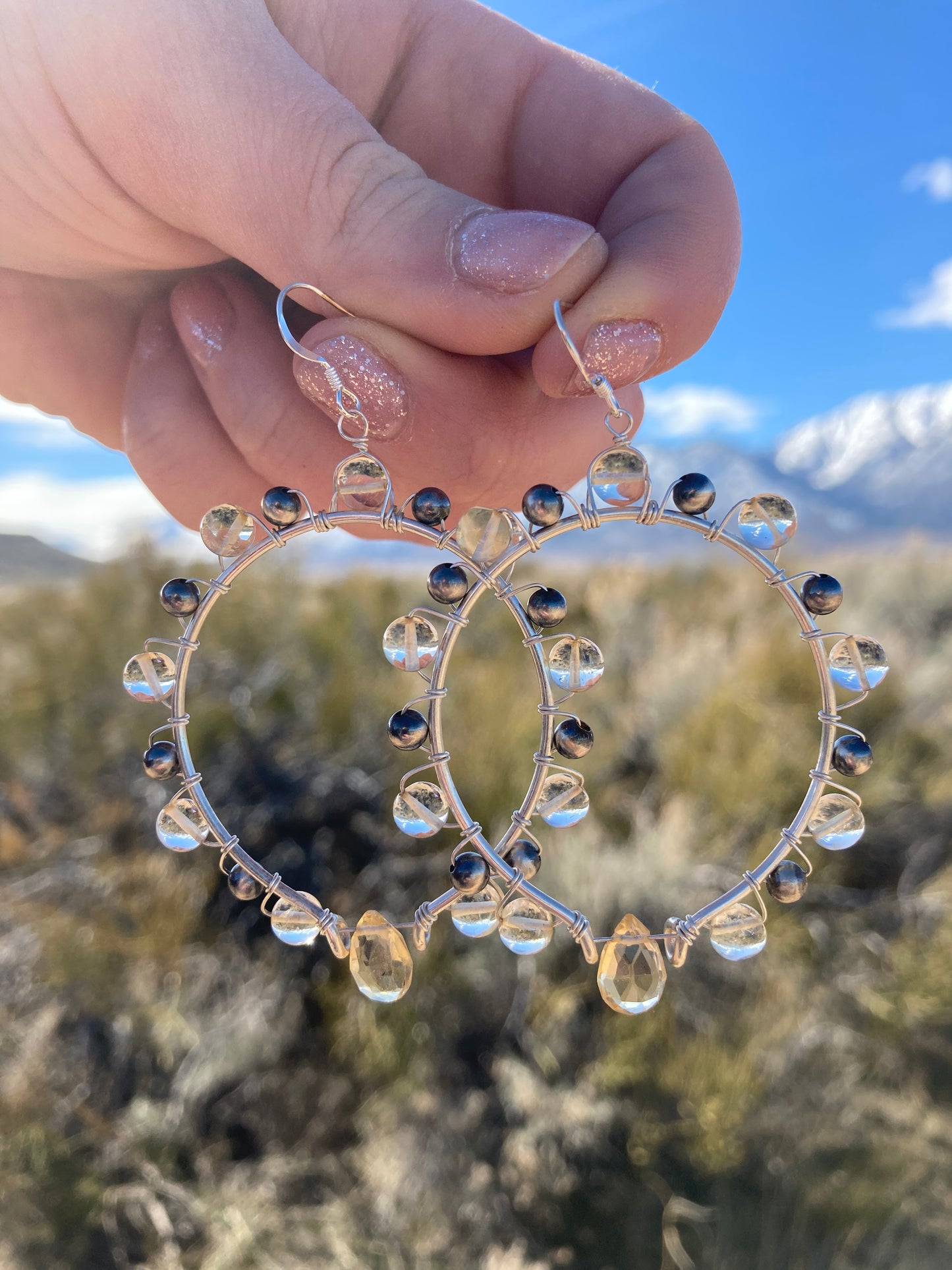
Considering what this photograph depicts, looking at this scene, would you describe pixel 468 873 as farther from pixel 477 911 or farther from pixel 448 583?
pixel 448 583

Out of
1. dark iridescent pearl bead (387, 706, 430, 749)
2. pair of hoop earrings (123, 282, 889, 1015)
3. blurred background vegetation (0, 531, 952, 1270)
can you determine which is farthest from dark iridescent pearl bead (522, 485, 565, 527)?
blurred background vegetation (0, 531, 952, 1270)


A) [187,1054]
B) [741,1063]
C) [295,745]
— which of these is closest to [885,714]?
[741,1063]

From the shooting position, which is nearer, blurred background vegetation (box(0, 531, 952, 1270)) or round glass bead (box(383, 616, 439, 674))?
round glass bead (box(383, 616, 439, 674))

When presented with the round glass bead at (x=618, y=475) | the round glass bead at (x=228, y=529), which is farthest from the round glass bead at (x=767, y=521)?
the round glass bead at (x=228, y=529)

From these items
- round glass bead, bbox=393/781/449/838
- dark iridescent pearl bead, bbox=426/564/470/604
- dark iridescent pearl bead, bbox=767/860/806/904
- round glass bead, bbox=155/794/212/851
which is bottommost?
round glass bead, bbox=155/794/212/851

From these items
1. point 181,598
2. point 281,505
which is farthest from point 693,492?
point 181,598

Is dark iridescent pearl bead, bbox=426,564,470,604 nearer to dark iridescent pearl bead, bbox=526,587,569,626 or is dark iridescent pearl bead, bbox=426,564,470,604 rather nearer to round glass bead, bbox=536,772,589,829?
dark iridescent pearl bead, bbox=526,587,569,626
